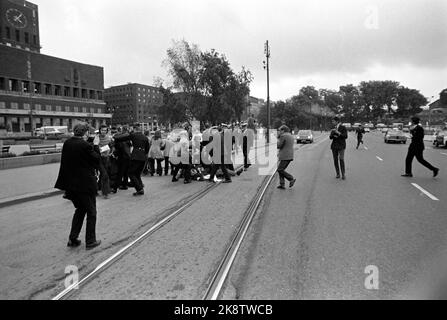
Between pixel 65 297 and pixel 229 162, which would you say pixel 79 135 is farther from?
pixel 229 162

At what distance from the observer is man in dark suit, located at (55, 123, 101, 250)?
5133 millimetres

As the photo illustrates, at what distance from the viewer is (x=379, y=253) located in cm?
456

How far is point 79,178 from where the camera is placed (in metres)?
5.16

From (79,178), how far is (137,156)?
13.4 feet

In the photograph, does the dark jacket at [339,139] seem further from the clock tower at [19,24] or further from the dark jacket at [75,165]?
the clock tower at [19,24]

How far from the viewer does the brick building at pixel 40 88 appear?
228ft

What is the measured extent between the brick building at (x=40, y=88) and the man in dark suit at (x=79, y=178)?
6730cm

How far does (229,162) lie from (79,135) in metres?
7.11

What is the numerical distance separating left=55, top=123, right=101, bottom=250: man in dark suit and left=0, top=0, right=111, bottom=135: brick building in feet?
221

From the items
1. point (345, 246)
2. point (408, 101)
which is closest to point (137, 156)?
point (345, 246)

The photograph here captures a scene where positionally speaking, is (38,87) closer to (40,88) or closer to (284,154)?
(40,88)

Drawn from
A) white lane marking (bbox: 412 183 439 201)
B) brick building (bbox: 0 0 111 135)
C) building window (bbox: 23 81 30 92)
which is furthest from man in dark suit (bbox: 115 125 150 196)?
building window (bbox: 23 81 30 92)

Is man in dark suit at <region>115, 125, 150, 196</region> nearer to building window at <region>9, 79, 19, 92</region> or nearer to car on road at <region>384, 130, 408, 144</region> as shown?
car on road at <region>384, 130, 408, 144</region>

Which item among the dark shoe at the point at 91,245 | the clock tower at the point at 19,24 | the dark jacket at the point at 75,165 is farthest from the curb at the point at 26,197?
the clock tower at the point at 19,24
